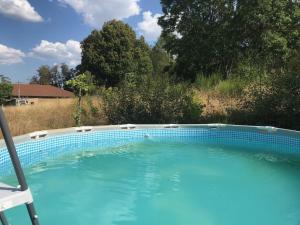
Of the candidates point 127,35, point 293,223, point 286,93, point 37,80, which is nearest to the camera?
point 293,223

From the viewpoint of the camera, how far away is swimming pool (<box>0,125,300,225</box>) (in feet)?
16.3

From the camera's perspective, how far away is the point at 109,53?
34.1 metres

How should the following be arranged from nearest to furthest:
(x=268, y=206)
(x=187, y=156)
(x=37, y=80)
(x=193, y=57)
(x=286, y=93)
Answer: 1. (x=268, y=206)
2. (x=187, y=156)
3. (x=286, y=93)
4. (x=193, y=57)
5. (x=37, y=80)

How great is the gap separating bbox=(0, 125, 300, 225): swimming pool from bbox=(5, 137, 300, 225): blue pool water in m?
0.01

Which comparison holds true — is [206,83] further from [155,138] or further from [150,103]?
[155,138]

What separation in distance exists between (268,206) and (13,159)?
4403 mm

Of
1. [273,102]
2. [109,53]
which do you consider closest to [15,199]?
[273,102]

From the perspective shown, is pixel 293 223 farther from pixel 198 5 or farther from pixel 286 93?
pixel 198 5

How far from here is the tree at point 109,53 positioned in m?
33.8

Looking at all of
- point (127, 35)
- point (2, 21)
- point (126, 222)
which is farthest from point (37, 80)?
point (126, 222)

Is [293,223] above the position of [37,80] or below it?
below

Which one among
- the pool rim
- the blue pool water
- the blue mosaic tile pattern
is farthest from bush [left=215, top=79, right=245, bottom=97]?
the blue pool water

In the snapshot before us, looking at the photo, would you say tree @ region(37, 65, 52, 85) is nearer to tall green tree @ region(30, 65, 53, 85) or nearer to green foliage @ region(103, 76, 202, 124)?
tall green tree @ region(30, 65, 53, 85)

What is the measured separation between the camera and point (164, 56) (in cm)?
4606
